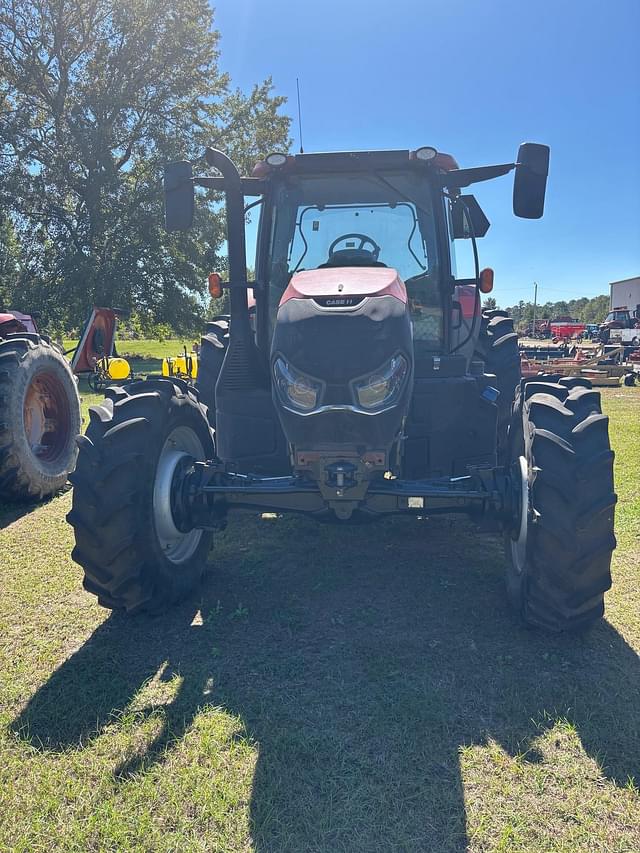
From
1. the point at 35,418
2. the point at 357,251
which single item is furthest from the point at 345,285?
the point at 35,418

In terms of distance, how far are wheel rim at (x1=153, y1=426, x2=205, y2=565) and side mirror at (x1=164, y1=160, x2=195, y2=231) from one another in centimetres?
122

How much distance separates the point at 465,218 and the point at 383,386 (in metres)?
1.76

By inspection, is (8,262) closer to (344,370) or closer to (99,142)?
(99,142)

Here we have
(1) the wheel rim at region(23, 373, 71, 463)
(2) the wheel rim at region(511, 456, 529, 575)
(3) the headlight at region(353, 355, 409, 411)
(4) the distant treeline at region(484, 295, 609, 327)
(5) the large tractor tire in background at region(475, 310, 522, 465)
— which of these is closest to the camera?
(3) the headlight at region(353, 355, 409, 411)

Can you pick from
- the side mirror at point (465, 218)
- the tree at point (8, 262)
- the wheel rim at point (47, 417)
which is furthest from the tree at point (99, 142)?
the side mirror at point (465, 218)

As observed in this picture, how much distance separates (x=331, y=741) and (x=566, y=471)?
62.2 inches

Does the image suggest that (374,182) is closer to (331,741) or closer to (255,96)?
(331,741)

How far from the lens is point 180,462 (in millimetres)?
3490

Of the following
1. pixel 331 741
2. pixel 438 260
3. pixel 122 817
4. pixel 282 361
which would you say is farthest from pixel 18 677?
pixel 438 260

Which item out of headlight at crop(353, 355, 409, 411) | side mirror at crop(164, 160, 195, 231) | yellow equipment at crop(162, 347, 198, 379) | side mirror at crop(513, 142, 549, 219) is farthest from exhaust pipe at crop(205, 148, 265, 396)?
yellow equipment at crop(162, 347, 198, 379)

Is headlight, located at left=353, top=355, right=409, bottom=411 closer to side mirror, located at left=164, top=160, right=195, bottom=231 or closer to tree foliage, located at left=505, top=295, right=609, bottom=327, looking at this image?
side mirror, located at left=164, top=160, right=195, bottom=231

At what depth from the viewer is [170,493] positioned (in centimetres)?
334

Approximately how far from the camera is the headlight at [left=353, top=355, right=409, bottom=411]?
2980 mm

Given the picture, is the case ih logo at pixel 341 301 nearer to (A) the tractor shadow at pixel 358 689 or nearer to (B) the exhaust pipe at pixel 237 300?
(B) the exhaust pipe at pixel 237 300
